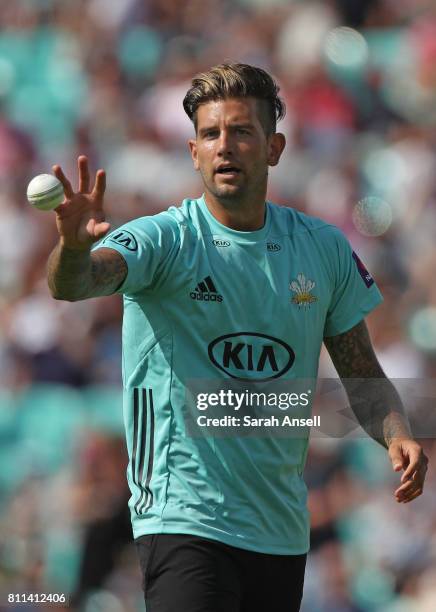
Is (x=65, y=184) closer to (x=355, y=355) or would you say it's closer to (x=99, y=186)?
(x=99, y=186)

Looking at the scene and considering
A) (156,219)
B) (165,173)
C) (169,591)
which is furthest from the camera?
(165,173)

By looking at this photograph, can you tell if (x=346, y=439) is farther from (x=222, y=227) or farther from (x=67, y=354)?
(x=222, y=227)

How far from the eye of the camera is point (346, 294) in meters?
4.17

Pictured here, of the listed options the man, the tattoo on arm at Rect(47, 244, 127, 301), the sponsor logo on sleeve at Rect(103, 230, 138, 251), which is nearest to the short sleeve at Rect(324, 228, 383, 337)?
the man

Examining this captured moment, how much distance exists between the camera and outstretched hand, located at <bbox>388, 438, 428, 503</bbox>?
3.74 m

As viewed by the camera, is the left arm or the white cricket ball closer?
the white cricket ball

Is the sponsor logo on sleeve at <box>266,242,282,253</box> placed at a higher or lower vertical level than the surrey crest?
higher

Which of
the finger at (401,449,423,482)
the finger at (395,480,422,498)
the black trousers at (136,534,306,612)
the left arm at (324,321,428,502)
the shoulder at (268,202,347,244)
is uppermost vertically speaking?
the shoulder at (268,202,347,244)

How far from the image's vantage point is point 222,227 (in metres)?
3.96

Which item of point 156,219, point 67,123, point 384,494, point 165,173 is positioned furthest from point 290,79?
point 156,219

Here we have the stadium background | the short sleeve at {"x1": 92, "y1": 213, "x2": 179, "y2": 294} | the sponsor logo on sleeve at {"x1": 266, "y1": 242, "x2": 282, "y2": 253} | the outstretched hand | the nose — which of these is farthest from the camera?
the stadium background

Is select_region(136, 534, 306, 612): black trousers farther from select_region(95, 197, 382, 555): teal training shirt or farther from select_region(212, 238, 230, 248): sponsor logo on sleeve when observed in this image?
select_region(212, 238, 230, 248): sponsor logo on sleeve

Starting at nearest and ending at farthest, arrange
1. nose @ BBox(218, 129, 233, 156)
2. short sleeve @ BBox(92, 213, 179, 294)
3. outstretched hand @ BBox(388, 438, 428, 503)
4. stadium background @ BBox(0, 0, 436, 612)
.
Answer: short sleeve @ BBox(92, 213, 179, 294), outstretched hand @ BBox(388, 438, 428, 503), nose @ BBox(218, 129, 233, 156), stadium background @ BBox(0, 0, 436, 612)

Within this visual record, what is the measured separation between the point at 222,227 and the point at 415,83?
13.8 ft
